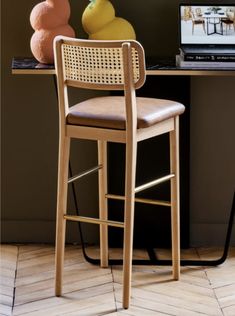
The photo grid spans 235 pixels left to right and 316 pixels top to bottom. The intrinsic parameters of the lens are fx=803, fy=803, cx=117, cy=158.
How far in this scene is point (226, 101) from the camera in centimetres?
330

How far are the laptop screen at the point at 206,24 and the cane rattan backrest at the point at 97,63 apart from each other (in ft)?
1.46

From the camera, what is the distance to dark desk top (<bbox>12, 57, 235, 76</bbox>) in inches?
112

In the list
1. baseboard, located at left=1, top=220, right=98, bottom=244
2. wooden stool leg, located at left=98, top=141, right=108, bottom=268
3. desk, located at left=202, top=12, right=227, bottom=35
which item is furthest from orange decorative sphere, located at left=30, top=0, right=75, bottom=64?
baseboard, located at left=1, top=220, right=98, bottom=244

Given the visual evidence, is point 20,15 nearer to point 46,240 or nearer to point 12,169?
point 12,169

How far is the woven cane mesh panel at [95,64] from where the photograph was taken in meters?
2.62

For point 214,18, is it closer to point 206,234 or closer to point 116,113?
point 116,113

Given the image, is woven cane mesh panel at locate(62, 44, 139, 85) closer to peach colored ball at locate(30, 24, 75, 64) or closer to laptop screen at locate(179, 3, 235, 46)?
peach colored ball at locate(30, 24, 75, 64)

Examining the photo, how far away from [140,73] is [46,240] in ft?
3.69

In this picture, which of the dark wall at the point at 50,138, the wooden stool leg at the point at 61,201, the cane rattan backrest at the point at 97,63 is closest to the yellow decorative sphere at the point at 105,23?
the dark wall at the point at 50,138

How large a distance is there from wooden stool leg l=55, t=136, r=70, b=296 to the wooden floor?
0.28ft

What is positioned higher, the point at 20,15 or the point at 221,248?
the point at 20,15

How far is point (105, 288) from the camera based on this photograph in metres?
2.96

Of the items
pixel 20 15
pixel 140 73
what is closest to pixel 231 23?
pixel 140 73

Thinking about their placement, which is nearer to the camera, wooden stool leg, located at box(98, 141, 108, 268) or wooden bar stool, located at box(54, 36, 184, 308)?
wooden bar stool, located at box(54, 36, 184, 308)
